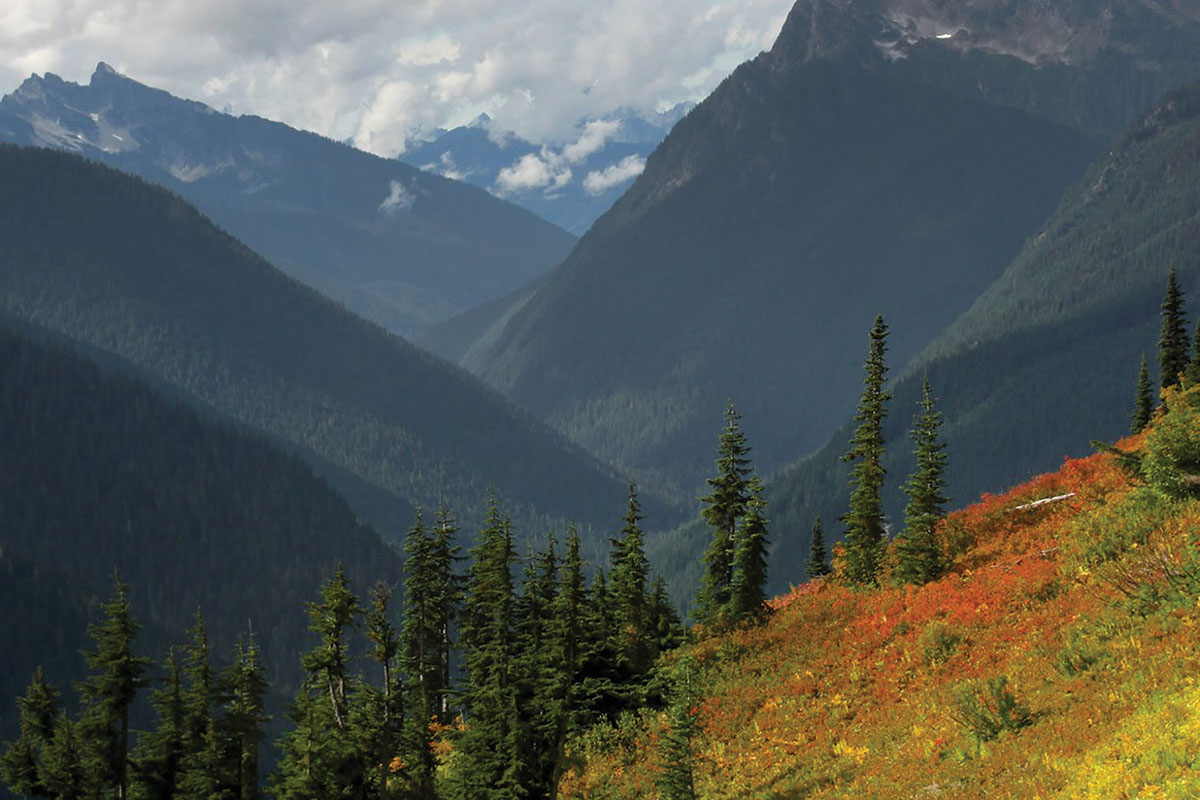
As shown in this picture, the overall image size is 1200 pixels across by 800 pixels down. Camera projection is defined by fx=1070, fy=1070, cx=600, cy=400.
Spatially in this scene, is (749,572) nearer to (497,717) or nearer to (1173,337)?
(497,717)

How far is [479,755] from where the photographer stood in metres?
38.8

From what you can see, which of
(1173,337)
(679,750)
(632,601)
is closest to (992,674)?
(679,750)

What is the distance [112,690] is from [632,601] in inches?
887

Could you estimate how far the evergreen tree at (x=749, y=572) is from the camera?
4622cm

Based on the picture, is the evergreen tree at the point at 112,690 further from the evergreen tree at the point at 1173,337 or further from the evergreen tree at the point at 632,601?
the evergreen tree at the point at 1173,337

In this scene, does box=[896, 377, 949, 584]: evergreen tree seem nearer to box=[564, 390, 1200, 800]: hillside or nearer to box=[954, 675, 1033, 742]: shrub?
box=[564, 390, 1200, 800]: hillside

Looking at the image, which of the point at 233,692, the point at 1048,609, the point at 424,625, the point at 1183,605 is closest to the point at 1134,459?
the point at 1048,609

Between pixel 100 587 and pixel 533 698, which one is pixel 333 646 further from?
pixel 100 587

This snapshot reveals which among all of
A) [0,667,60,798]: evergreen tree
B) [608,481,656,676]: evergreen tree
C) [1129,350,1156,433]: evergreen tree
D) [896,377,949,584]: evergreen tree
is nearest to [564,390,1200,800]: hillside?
[896,377,949,584]: evergreen tree

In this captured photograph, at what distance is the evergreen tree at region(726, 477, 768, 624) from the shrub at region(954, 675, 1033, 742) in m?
20.7

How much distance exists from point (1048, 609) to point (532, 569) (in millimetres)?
18509

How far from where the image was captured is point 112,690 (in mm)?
45688

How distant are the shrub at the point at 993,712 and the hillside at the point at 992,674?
5cm

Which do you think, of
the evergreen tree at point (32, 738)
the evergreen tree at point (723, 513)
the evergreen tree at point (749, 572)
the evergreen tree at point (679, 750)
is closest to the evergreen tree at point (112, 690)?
the evergreen tree at point (32, 738)
